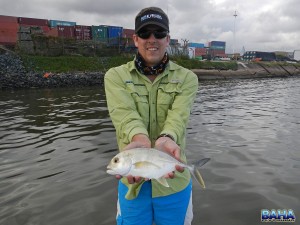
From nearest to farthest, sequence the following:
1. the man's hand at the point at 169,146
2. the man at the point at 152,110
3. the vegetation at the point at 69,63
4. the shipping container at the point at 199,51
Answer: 1. the man's hand at the point at 169,146
2. the man at the point at 152,110
3. the vegetation at the point at 69,63
4. the shipping container at the point at 199,51

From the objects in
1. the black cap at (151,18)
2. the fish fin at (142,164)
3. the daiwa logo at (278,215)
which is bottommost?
the daiwa logo at (278,215)

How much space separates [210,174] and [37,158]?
5.85 metres

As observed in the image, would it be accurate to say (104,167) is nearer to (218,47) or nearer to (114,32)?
(114,32)

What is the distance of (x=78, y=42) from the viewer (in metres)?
48.9

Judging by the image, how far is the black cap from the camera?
3779 millimetres

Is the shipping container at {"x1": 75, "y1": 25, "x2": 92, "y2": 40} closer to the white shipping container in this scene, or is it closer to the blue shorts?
the blue shorts

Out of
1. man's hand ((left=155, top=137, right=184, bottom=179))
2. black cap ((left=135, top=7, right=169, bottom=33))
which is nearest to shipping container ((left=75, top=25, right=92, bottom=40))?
black cap ((left=135, top=7, right=169, bottom=33))

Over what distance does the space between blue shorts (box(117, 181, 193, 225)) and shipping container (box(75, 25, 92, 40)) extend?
5767cm

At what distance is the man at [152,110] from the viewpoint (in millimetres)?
3662

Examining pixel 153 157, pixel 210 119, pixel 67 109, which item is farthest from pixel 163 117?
pixel 67 109

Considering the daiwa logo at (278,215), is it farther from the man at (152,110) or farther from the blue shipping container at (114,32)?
the blue shipping container at (114,32)

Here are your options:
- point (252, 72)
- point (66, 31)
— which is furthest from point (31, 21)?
point (252, 72)

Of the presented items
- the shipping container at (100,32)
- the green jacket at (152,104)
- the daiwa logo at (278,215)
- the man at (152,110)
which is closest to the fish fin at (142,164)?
Result: the man at (152,110)

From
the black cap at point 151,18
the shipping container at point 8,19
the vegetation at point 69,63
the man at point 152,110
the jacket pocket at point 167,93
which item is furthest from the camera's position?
the shipping container at point 8,19
